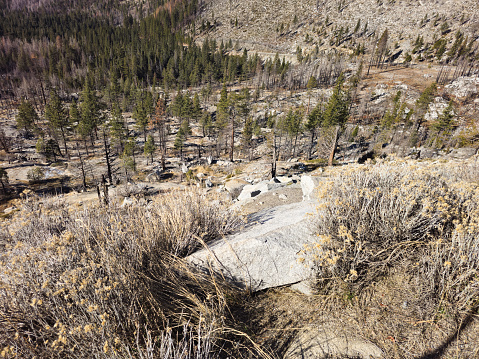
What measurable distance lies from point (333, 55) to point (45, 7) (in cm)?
22504

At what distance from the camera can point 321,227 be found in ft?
10.2

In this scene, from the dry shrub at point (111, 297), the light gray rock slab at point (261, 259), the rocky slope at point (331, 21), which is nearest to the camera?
the dry shrub at point (111, 297)

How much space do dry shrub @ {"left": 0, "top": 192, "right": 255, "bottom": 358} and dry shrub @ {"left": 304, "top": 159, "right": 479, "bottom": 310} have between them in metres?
1.43

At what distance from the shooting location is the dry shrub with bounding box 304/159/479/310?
2.28m

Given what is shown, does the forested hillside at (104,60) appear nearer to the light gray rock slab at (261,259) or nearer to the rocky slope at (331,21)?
the rocky slope at (331,21)

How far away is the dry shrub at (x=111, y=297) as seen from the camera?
1.76 m

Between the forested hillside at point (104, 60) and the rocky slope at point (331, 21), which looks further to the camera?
the rocky slope at point (331, 21)

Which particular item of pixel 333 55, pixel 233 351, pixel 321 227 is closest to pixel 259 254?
pixel 321 227

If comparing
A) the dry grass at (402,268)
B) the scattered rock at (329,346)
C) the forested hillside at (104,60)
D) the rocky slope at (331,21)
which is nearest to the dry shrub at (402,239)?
the dry grass at (402,268)

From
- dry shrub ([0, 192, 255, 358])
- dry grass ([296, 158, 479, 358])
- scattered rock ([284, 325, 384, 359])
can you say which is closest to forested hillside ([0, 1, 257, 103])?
dry shrub ([0, 192, 255, 358])

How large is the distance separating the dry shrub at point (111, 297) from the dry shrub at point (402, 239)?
143cm

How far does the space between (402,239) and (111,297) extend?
3450mm

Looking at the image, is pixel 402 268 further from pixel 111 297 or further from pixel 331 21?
pixel 331 21

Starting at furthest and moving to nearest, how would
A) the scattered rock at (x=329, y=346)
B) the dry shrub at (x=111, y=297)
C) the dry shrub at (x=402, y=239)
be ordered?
1. the dry shrub at (x=402, y=239)
2. the scattered rock at (x=329, y=346)
3. the dry shrub at (x=111, y=297)
